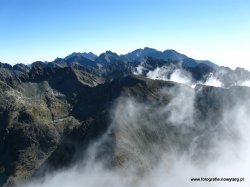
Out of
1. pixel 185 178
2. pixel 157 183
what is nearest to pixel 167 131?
pixel 185 178

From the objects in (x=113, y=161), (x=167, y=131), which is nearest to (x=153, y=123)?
(x=167, y=131)

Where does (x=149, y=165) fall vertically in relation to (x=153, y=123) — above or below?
below

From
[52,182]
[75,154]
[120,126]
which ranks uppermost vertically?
Result: [120,126]

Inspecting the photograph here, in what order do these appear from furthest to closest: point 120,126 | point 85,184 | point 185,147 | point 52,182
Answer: point 185,147 < point 120,126 < point 52,182 < point 85,184

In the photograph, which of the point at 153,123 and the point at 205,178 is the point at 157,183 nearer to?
the point at 205,178

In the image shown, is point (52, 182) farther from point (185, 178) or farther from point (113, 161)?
point (185, 178)

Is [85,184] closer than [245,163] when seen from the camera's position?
Yes

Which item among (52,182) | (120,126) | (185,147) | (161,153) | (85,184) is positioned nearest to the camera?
(85,184)

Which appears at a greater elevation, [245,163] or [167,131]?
[167,131]

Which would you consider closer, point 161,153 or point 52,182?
point 52,182
